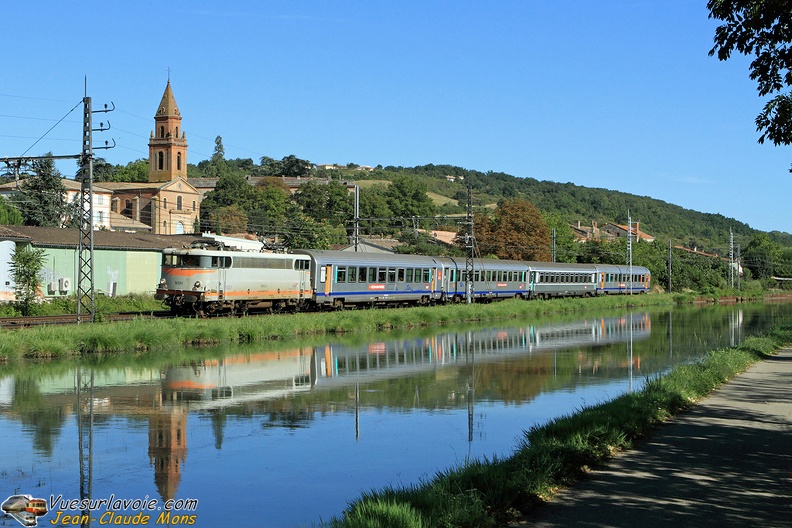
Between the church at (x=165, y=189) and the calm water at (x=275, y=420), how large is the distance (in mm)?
85213

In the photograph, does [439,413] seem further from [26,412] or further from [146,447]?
[26,412]

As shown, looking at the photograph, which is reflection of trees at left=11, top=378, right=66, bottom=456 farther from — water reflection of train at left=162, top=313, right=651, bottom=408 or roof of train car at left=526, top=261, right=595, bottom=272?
roof of train car at left=526, top=261, right=595, bottom=272

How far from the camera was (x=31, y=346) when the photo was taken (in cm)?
2634

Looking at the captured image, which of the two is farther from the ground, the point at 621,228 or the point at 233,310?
the point at 621,228

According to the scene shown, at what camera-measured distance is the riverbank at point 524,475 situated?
8.98 m

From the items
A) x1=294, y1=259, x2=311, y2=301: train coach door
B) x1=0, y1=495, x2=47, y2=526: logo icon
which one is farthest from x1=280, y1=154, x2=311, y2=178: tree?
x1=0, y1=495, x2=47, y2=526: logo icon

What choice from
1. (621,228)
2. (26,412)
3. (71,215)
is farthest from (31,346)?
(621,228)

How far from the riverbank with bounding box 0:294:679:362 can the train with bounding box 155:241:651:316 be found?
3046 millimetres

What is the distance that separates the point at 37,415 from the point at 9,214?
57598mm

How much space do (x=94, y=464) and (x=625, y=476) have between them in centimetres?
759

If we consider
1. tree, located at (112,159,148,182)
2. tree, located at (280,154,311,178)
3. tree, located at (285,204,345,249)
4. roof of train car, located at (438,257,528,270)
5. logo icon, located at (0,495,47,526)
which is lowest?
logo icon, located at (0,495,47,526)

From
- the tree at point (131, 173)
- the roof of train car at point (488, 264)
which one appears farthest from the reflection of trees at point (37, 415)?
the tree at point (131, 173)

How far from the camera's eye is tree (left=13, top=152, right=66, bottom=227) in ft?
245

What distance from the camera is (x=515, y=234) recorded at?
3743 inches
